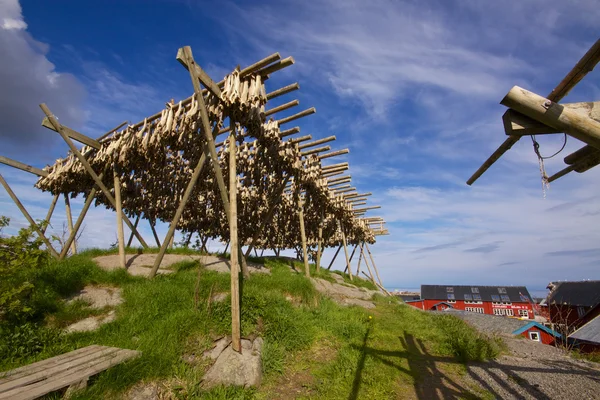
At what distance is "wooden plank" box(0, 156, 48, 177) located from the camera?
10.4 meters

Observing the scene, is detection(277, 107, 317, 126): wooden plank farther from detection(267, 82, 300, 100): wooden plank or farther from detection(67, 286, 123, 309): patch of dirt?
detection(67, 286, 123, 309): patch of dirt

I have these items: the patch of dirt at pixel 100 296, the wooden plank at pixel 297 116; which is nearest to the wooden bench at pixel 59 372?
the patch of dirt at pixel 100 296

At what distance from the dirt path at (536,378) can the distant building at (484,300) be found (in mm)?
39557

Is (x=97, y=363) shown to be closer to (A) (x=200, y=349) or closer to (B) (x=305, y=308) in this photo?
(A) (x=200, y=349)

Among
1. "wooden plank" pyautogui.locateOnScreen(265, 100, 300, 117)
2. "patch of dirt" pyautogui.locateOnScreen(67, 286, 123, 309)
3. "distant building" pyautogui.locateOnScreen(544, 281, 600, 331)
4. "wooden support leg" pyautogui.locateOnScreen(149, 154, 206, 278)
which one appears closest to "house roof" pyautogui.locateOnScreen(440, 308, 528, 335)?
"distant building" pyautogui.locateOnScreen(544, 281, 600, 331)

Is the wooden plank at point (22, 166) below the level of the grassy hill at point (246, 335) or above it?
above

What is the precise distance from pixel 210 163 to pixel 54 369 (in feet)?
22.8

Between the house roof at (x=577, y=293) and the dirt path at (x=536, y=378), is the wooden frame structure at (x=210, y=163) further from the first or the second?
the house roof at (x=577, y=293)

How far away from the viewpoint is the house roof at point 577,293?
30578 mm

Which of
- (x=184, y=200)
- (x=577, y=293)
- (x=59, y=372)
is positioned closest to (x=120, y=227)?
(x=184, y=200)

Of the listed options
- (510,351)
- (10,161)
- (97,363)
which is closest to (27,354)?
(97,363)

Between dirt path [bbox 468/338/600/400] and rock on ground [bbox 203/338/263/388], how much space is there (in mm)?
4349

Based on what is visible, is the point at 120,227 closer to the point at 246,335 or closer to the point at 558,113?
the point at 246,335

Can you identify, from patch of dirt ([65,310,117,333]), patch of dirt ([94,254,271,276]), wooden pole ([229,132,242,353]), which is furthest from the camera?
patch of dirt ([94,254,271,276])
